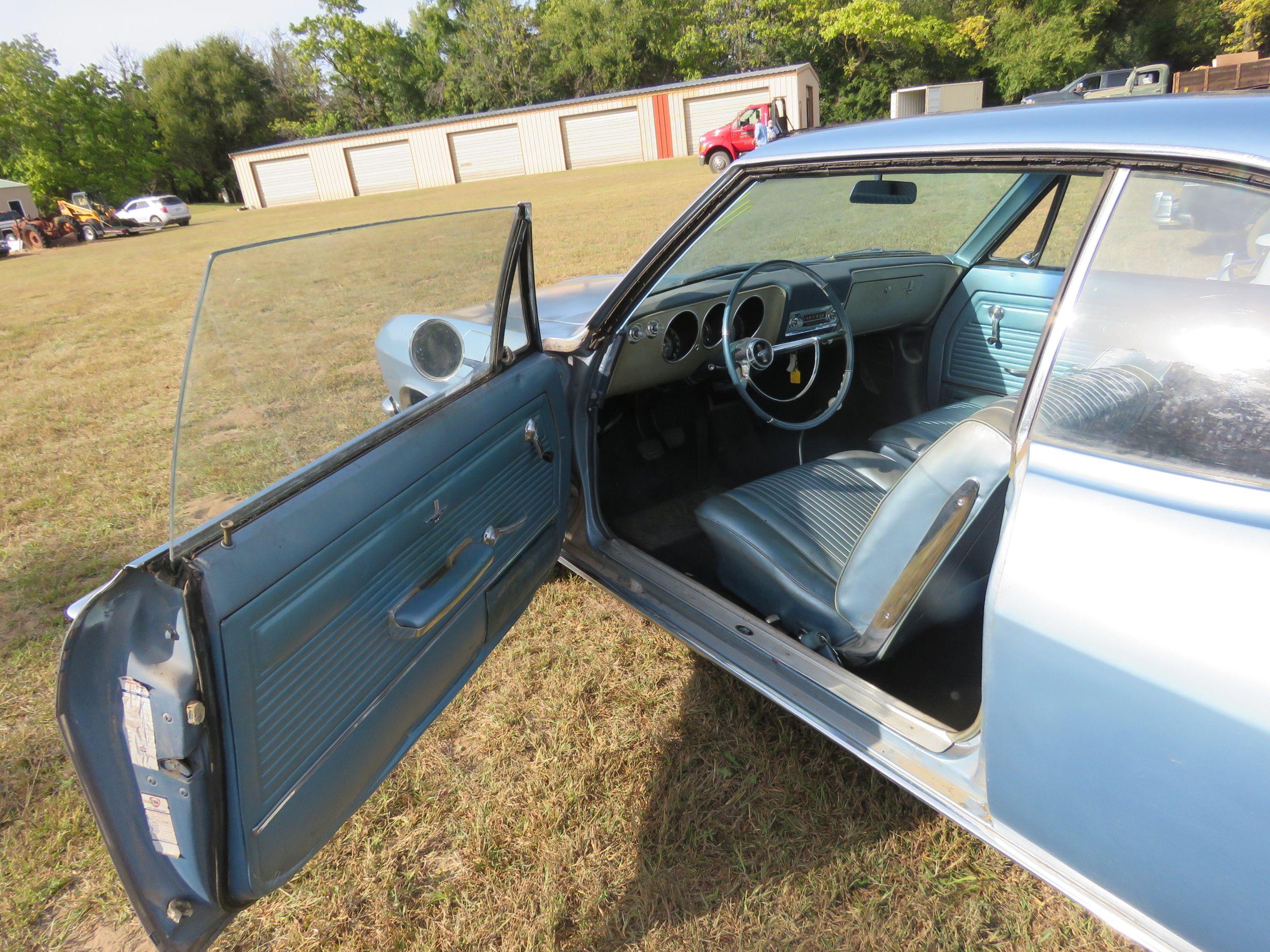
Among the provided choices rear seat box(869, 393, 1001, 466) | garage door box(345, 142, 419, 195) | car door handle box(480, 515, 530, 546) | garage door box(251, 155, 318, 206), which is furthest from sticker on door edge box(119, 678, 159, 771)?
garage door box(251, 155, 318, 206)

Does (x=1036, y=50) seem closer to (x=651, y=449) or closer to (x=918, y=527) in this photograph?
(x=651, y=449)

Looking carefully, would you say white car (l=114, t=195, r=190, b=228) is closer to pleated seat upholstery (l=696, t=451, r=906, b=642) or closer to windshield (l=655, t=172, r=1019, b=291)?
windshield (l=655, t=172, r=1019, b=291)

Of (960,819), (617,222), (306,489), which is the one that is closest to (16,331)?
(617,222)

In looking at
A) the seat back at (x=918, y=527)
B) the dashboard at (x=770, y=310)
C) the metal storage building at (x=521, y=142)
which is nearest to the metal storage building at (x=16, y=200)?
the metal storage building at (x=521, y=142)

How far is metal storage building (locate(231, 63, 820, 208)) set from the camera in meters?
30.6

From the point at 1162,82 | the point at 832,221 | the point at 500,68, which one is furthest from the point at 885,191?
the point at 500,68

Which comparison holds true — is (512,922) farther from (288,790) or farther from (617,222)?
(617,222)

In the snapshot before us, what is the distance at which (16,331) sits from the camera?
9.55 m

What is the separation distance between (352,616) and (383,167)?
38.7 meters

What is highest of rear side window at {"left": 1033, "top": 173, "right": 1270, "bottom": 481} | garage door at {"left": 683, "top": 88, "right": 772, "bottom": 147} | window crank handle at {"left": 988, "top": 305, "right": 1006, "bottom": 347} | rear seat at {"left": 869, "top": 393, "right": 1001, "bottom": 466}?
garage door at {"left": 683, "top": 88, "right": 772, "bottom": 147}

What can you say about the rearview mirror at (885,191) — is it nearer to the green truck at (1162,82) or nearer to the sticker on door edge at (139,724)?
the green truck at (1162,82)

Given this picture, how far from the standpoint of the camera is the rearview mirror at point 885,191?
233 centimetres

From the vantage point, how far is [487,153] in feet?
112

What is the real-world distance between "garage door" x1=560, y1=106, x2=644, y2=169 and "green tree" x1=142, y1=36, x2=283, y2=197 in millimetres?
22213
